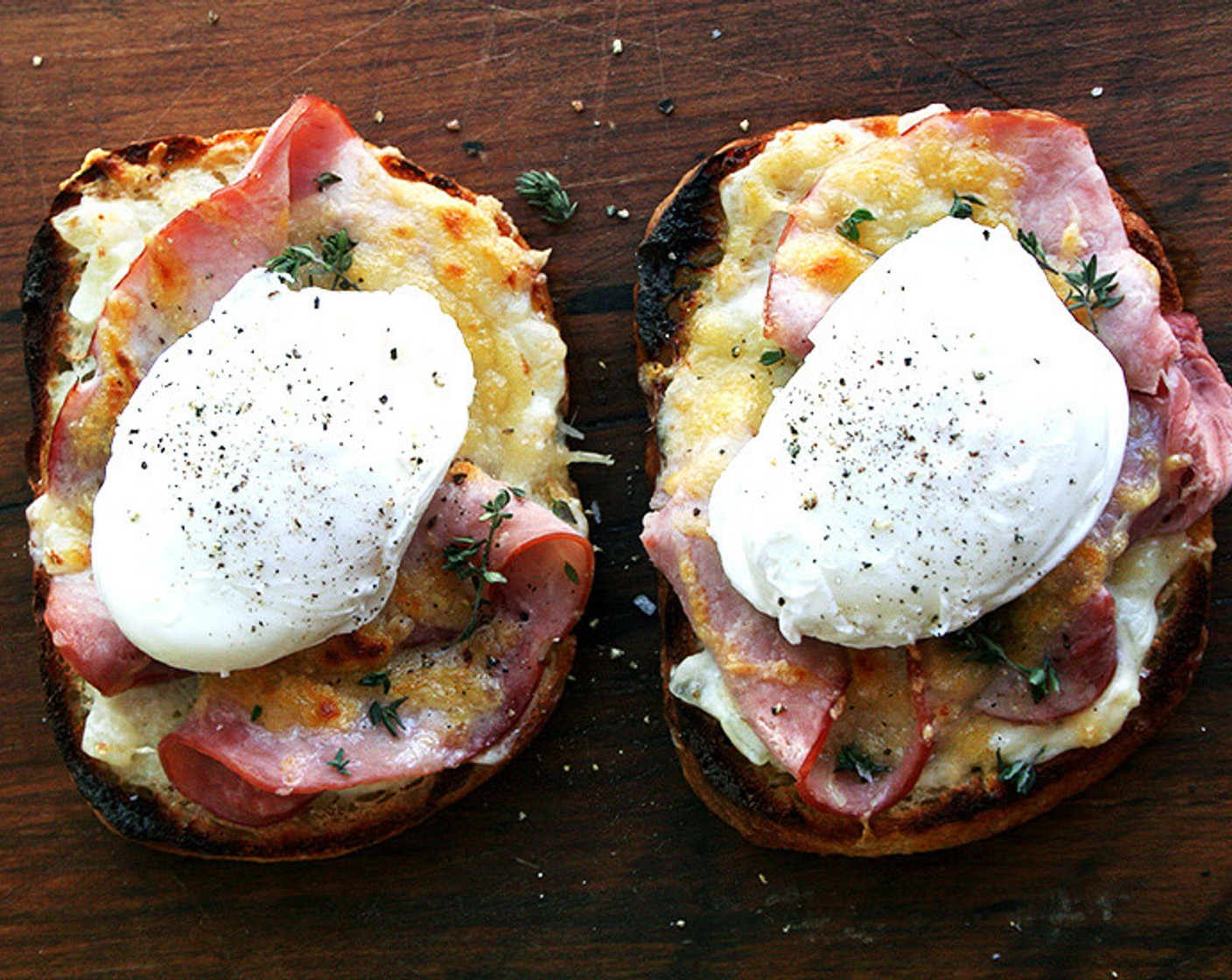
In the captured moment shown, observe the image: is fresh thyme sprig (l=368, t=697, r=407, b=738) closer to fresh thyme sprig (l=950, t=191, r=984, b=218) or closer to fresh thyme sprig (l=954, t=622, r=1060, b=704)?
fresh thyme sprig (l=954, t=622, r=1060, b=704)

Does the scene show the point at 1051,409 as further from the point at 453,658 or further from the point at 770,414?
the point at 453,658

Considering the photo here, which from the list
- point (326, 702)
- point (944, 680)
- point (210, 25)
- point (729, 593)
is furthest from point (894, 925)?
point (210, 25)

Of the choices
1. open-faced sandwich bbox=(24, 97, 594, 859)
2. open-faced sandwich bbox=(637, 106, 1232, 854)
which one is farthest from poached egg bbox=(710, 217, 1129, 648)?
open-faced sandwich bbox=(24, 97, 594, 859)

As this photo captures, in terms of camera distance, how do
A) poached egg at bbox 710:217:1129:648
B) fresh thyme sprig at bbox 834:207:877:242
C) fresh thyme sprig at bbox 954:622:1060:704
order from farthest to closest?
1. fresh thyme sprig at bbox 834:207:877:242
2. fresh thyme sprig at bbox 954:622:1060:704
3. poached egg at bbox 710:217:1129:648

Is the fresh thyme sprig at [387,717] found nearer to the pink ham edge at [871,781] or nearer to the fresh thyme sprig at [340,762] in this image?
the fresh thyme sprig at [340,762]

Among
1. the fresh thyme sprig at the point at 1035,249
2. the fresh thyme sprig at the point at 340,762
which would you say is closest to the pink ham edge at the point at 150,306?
the fresh thyme sprig at the point at 340,762
